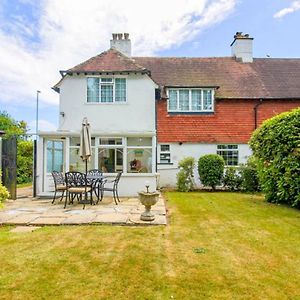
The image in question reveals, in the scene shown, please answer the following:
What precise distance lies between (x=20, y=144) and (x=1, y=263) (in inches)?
560

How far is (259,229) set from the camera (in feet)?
22.6

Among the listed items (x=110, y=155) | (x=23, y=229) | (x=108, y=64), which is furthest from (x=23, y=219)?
(x=108, y=64)

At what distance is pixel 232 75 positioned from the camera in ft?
65.7

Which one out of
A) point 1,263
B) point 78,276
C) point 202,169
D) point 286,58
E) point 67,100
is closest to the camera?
point 78,276

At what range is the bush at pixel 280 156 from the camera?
9.29 metres

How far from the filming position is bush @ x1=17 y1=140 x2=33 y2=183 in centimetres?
1756

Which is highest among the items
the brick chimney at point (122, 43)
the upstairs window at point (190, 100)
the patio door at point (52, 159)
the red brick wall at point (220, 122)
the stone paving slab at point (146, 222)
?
the brick chimney at point (122, 43)

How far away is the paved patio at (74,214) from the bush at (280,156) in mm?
3971

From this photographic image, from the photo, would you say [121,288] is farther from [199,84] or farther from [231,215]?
[199,84]

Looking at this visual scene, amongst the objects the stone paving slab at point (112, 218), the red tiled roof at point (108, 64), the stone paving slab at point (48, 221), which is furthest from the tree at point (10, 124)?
the stone paving slab at point (112, 218)

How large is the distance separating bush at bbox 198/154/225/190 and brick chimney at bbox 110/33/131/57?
9682 millimetres

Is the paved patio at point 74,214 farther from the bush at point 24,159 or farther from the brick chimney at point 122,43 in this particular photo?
the brick chimney at point 122,43


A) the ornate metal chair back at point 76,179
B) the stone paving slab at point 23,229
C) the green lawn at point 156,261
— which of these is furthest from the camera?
the ornate metal chair back at point 76,179

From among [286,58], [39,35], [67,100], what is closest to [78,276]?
[67,100]
